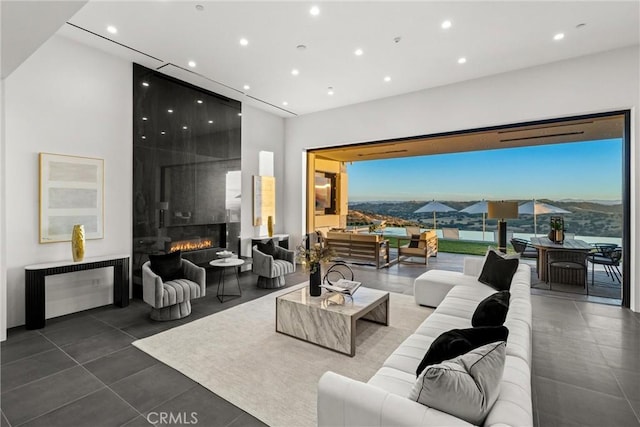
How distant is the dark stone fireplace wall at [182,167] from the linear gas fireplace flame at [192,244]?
7cm

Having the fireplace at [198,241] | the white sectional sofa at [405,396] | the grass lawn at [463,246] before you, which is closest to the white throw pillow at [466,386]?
the white sectional sofa at [405,396]

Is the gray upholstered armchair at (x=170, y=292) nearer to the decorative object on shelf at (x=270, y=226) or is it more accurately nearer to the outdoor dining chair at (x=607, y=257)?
the decorative object on shelf at (x=270, y=226)

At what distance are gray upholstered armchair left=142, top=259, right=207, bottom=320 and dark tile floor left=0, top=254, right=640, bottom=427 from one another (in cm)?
16

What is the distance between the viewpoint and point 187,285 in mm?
4047

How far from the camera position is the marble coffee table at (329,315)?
3027mm

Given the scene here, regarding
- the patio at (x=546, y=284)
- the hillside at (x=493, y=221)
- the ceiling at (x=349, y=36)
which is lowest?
the patio at (x=546, y=284)

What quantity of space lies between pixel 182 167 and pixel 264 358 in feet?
13.2

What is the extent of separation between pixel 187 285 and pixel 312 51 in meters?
3.86

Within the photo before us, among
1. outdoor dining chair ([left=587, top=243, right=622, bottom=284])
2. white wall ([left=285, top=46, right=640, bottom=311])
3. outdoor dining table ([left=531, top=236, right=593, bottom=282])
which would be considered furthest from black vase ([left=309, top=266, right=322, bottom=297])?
outdoor dining chair ([left=587, top=243, right=622, bottom=284])

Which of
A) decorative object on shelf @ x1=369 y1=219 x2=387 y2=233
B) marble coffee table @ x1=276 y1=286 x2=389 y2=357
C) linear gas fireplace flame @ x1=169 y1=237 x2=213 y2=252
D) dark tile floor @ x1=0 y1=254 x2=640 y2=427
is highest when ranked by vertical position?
decorative object on shelf @ x1=369 y1=219 x2=387 y2=233

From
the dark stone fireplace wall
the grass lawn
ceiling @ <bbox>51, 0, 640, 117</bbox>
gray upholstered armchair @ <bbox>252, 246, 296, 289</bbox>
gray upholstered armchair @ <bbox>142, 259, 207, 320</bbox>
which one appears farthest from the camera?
the grass lawn

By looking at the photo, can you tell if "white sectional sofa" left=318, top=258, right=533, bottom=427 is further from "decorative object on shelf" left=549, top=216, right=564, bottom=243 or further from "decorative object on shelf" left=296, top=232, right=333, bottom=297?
"decorative object on shelf" left=549, top=216, right=564, bottom=243

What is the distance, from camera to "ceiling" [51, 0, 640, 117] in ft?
11.6

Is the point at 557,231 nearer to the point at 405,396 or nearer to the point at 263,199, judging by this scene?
the point at 405,396
